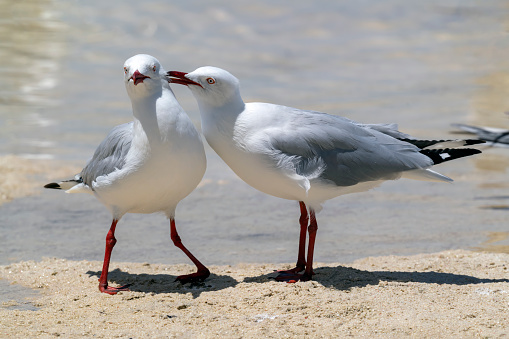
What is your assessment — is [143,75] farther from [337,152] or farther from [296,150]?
[337,152]

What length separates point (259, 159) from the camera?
505 cm

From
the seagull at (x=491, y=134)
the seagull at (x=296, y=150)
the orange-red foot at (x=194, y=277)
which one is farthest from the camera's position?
the seagull at (x=491, y=134)

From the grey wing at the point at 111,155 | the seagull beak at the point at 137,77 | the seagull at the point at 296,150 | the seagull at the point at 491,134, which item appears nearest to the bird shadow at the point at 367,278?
the seagull at the point at 296,150

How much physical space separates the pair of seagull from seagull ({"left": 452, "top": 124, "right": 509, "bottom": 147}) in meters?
5.05

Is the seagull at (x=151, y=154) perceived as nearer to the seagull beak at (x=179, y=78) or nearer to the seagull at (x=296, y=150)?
the seagull beak at (x=179, y=78)

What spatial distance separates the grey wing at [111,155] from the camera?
17.1 ft

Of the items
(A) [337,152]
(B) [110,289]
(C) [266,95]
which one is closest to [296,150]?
(A) [337,152]

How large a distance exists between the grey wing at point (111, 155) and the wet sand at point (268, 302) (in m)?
0.78

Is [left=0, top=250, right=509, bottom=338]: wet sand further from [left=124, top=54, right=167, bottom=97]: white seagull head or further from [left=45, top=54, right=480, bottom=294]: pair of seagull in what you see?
[left=124, top=54, right=167, bottom=97]: white seagull head

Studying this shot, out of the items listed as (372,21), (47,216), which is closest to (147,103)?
(47,216)

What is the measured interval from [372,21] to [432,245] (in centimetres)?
1349

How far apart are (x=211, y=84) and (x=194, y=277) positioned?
1388 mm

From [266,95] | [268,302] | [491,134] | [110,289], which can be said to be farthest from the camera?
[266,95]

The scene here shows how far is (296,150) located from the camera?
5.14 m
